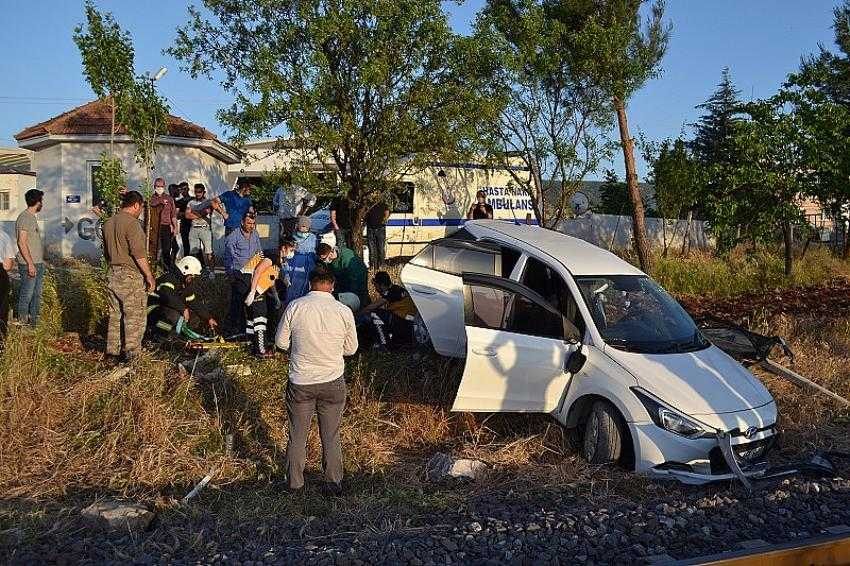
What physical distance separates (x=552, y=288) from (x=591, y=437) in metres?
1.58

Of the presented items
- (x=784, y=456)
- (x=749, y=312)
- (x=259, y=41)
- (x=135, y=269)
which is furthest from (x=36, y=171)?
(x=784, y=456)

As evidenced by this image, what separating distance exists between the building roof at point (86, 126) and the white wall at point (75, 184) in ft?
1.09

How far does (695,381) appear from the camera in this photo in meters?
6.88

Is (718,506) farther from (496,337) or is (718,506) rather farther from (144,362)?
(144,362)

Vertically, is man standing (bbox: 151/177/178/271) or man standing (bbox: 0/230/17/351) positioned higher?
man standing (bbox: 151/177/178/271)

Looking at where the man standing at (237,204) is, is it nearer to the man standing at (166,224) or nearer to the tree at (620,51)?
the man standing at (166,224)

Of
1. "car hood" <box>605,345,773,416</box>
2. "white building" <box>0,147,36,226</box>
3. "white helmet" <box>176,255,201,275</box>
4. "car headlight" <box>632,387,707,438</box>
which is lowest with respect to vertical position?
"car headlight" <box>632,387,707,438</box>

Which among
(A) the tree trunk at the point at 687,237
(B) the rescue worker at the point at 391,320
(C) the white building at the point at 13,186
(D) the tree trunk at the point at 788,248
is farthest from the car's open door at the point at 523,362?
(C) the white building at the point at 13,186

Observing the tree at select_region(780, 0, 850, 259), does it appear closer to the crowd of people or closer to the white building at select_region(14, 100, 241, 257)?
the crowd of people

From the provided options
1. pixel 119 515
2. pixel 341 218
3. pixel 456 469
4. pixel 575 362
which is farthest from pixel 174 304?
pixel 575 362

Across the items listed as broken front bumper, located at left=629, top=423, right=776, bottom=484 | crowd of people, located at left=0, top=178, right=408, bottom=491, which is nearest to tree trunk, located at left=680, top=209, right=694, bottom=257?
crowd of people, located at left=0, top=178, right=408, bottom=491

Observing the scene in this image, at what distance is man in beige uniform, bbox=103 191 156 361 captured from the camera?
8664 millimetres

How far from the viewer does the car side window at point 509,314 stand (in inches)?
296

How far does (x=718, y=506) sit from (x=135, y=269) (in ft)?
20.8
